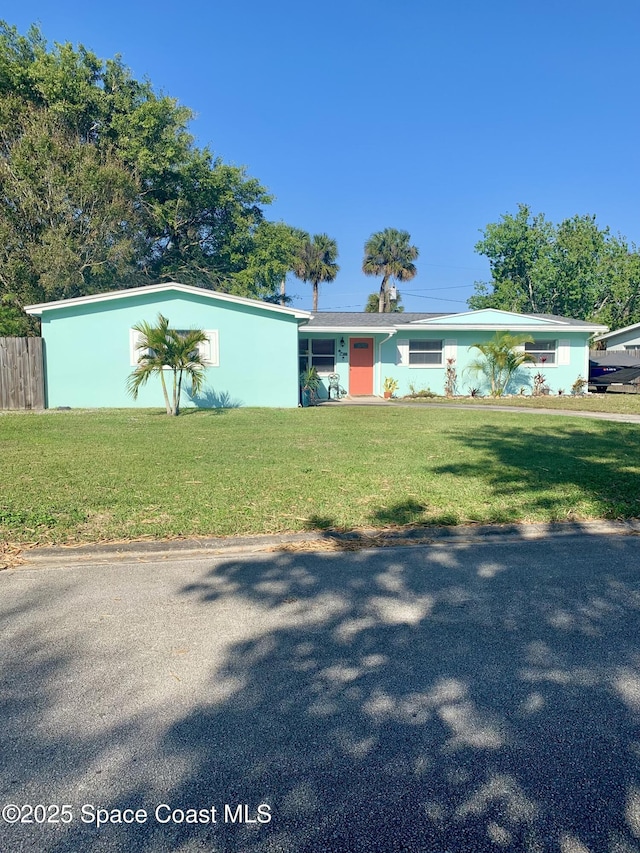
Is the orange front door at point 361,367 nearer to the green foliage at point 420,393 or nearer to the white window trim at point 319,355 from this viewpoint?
the white window trim at point 319,355

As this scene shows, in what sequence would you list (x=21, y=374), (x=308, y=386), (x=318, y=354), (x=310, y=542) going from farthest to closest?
(x=318, y=354) < (x=308, y=386) < (x=21, y=374) < (x=310, y=542)

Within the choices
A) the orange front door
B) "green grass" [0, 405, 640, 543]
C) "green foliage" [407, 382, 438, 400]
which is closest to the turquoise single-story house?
the orange front door

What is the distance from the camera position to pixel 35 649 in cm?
305

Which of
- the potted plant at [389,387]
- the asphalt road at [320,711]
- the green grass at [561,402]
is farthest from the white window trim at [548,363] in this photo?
the asphalt road at [320,711]

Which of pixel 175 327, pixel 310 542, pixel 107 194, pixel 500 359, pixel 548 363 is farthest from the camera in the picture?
pixel 107 194

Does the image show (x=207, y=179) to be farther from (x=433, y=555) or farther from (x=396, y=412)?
(x=433, y=555)

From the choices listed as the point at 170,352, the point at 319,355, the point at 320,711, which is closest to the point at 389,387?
the point at 319,355

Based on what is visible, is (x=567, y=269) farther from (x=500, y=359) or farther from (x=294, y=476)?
(x=294, y=476)

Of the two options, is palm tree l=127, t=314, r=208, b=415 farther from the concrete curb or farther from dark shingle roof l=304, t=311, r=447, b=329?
the concrete curb

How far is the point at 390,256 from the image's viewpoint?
140 ft

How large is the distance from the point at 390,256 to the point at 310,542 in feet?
133

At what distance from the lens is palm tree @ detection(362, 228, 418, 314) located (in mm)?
42625

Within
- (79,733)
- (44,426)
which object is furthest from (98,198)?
(79,733)

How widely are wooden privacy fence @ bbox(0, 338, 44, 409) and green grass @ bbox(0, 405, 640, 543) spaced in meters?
4.33
